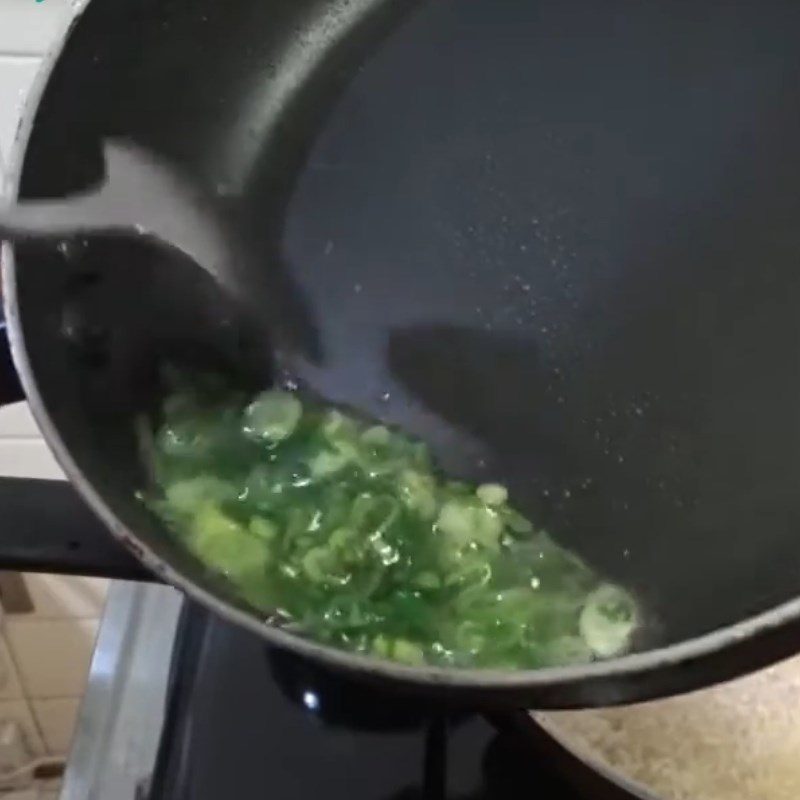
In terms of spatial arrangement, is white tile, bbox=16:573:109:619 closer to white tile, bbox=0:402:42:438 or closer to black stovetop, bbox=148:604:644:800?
white tile, bbox=0:402:42:438

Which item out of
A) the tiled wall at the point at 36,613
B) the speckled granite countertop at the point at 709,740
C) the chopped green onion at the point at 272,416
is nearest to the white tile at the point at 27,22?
the tiled wall at the point at 36,613

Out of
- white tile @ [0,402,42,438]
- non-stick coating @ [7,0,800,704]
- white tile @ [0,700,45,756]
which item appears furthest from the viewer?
white tile @ [0,700,45,756]

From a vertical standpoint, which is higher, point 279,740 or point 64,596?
point 279,740

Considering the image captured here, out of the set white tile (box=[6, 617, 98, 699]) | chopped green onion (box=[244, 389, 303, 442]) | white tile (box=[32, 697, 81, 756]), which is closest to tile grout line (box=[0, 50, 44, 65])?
chopped green onion (box=[244, 389, 303, 442])

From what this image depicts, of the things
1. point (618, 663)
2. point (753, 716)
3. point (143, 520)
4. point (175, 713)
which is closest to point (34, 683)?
point (175, 713)

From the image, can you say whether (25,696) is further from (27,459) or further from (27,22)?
(27,22)

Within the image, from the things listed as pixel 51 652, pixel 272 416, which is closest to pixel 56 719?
pixel 51 652
